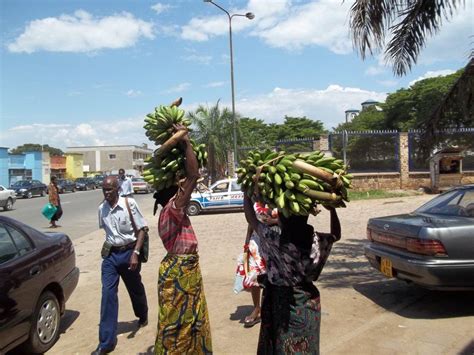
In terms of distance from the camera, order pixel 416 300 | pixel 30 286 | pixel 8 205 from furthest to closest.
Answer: pixel 8 205 → pixel 416 300 → pixel 30 286

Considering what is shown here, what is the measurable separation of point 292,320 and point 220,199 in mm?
15043

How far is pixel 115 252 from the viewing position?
15.5 ft

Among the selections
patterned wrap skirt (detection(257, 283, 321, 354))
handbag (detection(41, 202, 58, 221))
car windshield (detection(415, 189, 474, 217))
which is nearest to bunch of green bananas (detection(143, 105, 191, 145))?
patterned wrap skirt (detection(257, 283, 321, 354))

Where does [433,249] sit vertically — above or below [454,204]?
below

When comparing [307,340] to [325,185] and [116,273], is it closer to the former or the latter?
[325,185]

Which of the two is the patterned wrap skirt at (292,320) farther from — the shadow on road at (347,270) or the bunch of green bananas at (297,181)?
the shadow on road at (347,270)

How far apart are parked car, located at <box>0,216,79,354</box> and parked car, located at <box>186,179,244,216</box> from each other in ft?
40.1

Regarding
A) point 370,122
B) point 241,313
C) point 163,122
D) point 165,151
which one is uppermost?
point 370,122

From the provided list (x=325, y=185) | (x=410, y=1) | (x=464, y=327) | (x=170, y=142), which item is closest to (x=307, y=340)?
(x=325, y=185)

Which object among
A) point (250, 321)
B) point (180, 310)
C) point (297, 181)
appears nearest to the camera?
point (297, 181)

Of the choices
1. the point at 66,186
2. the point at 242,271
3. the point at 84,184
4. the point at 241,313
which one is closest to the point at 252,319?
the point at 241,313

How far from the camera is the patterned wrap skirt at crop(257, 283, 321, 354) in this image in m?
2.70

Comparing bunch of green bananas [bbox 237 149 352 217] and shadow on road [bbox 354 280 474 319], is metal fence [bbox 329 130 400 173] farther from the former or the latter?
bunch of green bananas [bbox 237 149 352 217]

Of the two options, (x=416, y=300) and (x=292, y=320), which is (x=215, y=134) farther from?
(x=292, y=320)
